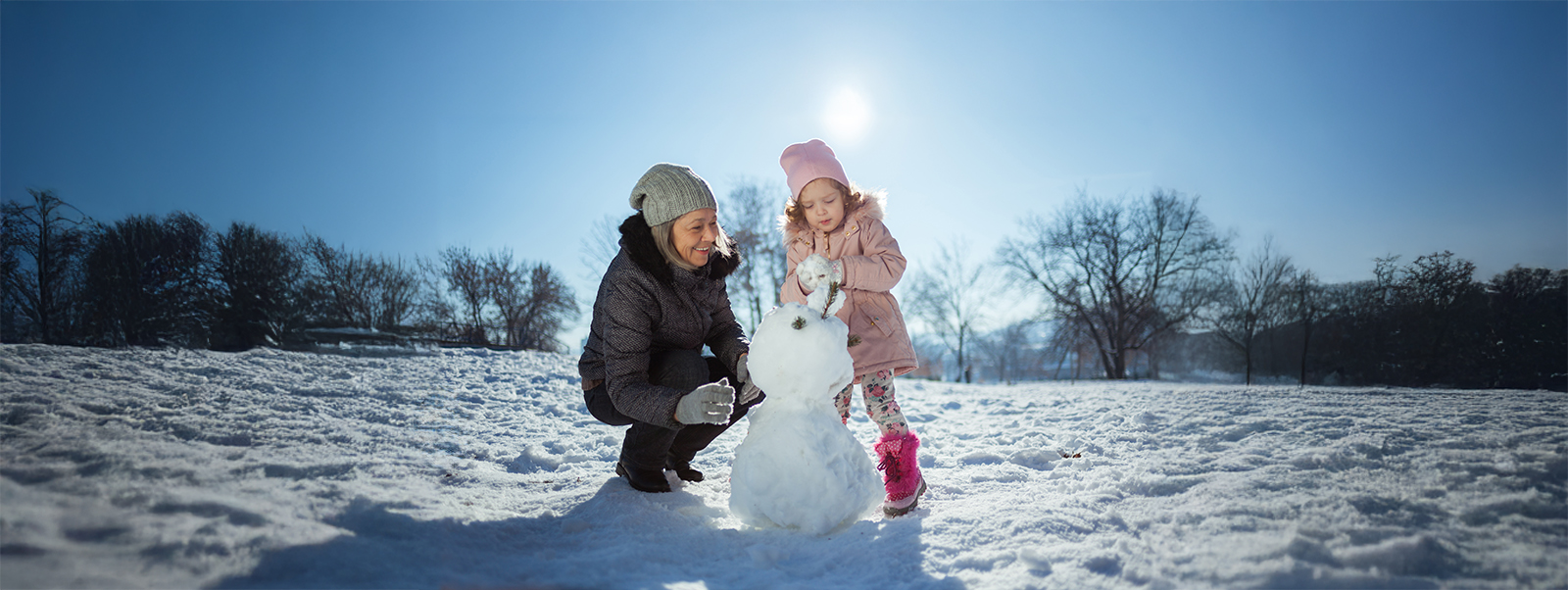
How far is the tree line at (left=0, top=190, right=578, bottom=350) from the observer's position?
3.34 m

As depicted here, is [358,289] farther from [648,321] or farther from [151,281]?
[648,321]

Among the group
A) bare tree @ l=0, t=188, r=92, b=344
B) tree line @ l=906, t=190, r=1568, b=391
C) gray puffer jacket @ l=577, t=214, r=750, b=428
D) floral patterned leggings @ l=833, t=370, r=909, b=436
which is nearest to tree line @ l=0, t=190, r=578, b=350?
bare tree @ l=0, t=188, r=92, b=344

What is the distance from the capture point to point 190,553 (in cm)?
118

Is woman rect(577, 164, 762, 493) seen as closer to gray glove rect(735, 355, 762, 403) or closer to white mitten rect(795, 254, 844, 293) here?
gray glove rect(735, 355, 762, 403)

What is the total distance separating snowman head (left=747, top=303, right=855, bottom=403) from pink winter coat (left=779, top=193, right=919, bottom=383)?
52cm

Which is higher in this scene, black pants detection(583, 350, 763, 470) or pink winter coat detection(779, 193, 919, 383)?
pink winter coat detection(779, 193, 919, 383)

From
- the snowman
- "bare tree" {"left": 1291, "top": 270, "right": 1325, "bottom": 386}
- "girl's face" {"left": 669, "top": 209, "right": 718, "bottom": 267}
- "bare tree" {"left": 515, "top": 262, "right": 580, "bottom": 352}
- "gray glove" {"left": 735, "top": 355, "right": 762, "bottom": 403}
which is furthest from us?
"bare tree" {"left": 515, "top": 262, "right": 580, "bottom": 352}

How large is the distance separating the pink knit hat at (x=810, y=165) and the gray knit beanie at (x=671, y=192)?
0.51 metres

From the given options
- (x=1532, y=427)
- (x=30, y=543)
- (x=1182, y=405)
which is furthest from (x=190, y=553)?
(x=1182, y=405)

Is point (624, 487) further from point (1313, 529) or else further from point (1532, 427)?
point (1532, 427)

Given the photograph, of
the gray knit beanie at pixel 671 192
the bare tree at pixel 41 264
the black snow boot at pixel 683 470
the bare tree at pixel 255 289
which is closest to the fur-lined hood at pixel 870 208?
the gray knit beanie at pixel 671 192

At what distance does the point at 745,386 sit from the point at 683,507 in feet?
1.70

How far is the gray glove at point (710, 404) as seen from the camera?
1.95 metres

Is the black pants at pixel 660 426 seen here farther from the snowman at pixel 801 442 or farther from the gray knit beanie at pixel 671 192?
the gray knit beanie at pixel 671 192
